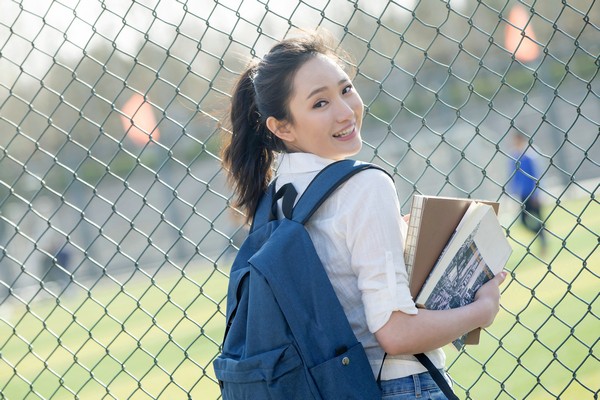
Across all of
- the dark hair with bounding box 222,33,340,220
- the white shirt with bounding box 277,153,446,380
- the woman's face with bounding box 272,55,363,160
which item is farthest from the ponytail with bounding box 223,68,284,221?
the white shirt with bounding box 277,153,446,380

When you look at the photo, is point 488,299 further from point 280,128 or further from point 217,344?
point 217,344

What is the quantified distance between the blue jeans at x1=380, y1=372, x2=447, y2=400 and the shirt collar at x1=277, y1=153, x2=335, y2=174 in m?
0.67

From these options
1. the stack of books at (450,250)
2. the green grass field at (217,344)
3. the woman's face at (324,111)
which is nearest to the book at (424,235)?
the stack of books at (450,250)

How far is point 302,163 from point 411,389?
746mm

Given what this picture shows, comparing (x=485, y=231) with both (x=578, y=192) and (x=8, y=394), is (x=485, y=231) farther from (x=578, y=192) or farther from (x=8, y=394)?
(x=578, y=192)

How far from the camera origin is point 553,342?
7.19 meters

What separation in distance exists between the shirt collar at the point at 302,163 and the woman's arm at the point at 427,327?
0.53 m

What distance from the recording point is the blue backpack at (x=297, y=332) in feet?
7.31

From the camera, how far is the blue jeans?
2.37 meters

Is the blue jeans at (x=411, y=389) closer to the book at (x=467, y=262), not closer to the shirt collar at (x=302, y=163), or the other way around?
the book at (x=467, y=262)

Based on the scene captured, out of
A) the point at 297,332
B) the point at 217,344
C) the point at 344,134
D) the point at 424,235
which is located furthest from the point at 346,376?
the point at 217,344

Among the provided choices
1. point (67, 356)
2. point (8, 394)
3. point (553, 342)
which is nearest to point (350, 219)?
point (553, 342)

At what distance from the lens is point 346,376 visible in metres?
2.24

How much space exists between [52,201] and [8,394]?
2382 centimetres
